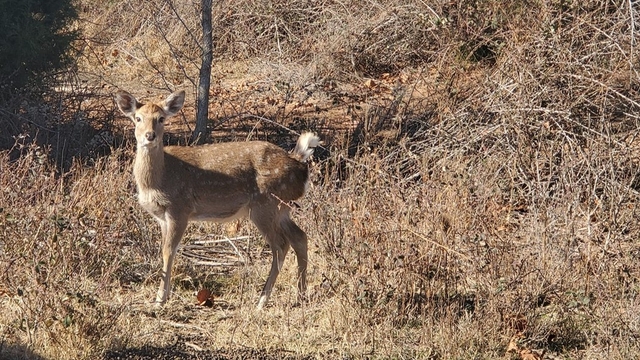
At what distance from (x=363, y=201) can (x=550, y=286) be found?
1.74 metres

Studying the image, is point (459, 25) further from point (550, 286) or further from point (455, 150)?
point (550, 286)

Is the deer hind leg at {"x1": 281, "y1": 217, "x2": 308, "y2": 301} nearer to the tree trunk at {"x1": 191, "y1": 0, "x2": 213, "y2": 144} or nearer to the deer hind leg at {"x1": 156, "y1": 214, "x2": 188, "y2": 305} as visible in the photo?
the deer hind leg at {"x1": 156, "y1": 214, "x2": 188, "y2": 305}

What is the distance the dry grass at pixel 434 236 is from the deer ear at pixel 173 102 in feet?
3.08

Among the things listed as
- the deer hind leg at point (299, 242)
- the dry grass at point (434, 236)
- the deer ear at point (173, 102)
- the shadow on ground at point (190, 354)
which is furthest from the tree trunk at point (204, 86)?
the shadow on ground at point (190, 354)

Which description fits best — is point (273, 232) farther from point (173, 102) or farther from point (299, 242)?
point (173, 102)

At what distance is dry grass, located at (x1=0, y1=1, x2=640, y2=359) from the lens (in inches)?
295

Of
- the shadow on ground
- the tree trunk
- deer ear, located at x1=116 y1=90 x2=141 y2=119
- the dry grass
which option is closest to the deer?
deer ear, located at x1=116 y1=90 x2=141 y2=119

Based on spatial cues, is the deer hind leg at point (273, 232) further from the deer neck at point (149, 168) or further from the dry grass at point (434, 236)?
the deer neck at point (149, 168)

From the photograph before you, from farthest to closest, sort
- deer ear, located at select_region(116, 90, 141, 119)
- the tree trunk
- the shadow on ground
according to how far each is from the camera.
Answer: the tree trunk
deer ear, located at select_region(116, 90, 141, 119)
the shadow on ground

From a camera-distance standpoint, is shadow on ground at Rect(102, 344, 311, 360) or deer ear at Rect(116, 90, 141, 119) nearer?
shadow on ground at Rect(102, 344, 311, 360)

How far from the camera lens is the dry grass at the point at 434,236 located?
24.6ft

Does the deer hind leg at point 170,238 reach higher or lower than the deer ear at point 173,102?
lower

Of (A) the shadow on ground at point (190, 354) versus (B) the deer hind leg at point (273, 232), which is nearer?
(A) the shadow on ground at point (190, 354)

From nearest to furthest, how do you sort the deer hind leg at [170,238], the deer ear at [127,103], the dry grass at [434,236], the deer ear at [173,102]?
the dry grass at [434,236], the deer hind leg at [170,238], the deer ear at [127,103], the deer ear at [173,102]
